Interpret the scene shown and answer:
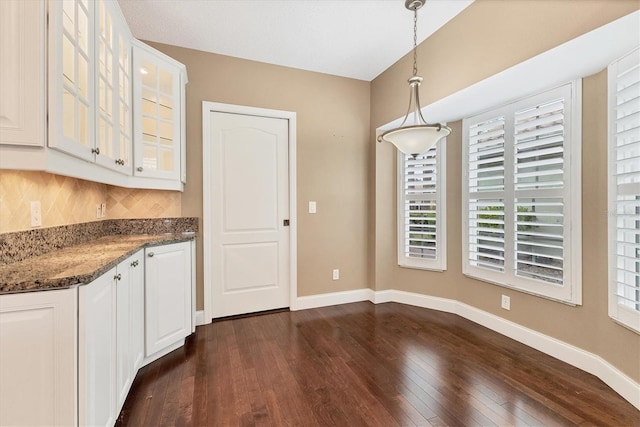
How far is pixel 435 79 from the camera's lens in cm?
255

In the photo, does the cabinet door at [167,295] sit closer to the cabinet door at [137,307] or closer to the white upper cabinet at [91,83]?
the cabinet door at [137,307]

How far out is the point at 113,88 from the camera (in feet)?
6.10

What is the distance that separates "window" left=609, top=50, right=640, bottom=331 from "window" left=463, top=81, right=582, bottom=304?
22 cm

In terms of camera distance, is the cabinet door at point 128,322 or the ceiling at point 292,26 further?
the ceiling at point 292,26

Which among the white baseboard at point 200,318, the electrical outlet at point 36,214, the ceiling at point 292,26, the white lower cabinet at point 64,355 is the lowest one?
the white baseboard at point 200,318

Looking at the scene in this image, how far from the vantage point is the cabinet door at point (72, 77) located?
1.17 m

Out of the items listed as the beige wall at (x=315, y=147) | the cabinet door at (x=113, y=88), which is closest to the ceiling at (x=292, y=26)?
the beige wall at (x=315, y=147)

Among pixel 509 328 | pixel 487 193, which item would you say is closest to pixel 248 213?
pixel 487 193

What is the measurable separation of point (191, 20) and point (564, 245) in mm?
3527

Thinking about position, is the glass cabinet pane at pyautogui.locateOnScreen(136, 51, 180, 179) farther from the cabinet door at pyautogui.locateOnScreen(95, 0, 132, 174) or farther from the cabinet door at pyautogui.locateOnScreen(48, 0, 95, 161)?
the cabinet door at pyautogui.locateOnScreen(48, 0, 95, 161)

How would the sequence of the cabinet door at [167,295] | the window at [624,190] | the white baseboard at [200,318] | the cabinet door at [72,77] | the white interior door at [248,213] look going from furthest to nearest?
1. the white interior door at [248,213]
2. the white baseboard at [200,318]
3. the cabinet door at [167,295]
4. the window at [624,190]
5. the cabinet door at [72,77]

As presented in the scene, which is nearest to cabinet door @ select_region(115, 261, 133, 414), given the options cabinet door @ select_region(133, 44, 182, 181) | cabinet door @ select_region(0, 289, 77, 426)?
cabinet door @ select_region(0, 289, 77, 426)

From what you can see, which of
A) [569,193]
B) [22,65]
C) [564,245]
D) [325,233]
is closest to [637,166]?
[569,193]

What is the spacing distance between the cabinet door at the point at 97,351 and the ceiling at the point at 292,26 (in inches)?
84.4
